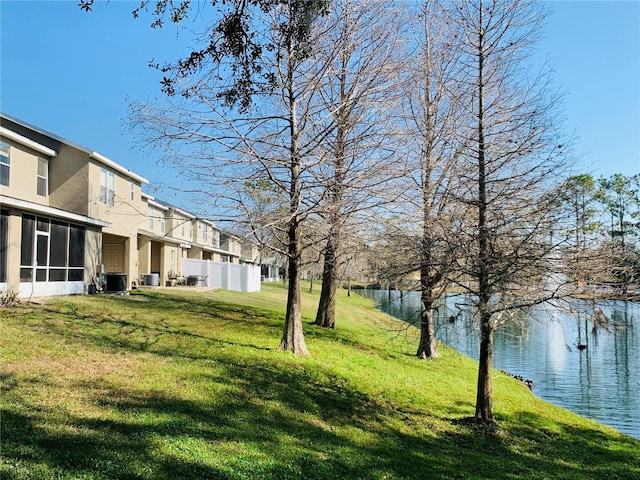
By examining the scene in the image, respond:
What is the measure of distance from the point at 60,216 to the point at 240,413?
12.8 metres

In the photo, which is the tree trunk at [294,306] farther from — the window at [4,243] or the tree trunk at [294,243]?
the window at [4,243]

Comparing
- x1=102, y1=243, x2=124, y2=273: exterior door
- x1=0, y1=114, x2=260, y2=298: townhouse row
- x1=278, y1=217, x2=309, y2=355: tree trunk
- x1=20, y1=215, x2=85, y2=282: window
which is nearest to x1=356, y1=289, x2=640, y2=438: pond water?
x1=278, y1=217, x2=309, y2=355: tree trunk

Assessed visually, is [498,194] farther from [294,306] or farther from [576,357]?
[576,357]

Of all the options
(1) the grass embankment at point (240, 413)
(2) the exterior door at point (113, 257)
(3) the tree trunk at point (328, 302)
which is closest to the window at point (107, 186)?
(2) the exterior door at point (113, 257)

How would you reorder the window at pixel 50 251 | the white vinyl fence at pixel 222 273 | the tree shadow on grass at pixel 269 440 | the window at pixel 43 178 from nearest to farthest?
the tree shadow on grass at pixel 269 440, the window at pixel 50 251, the window at pixel 43 178, the white vinyl fence at pixel 222 273

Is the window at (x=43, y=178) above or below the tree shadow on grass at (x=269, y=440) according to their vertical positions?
above

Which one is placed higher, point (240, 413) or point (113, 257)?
point (113, 257)

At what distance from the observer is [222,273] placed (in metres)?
35.5

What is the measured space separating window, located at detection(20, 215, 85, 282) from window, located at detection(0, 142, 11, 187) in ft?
4.94

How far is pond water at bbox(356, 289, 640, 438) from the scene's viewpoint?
10578 millimetres

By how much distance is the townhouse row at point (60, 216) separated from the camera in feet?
49.4

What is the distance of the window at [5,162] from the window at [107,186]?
15.4 ft

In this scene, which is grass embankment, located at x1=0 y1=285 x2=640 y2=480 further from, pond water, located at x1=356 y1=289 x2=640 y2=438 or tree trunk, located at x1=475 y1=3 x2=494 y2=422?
pond water, located at x1=356 y1=289 x2=640 y2=438

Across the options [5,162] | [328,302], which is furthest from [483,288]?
[5,162]
